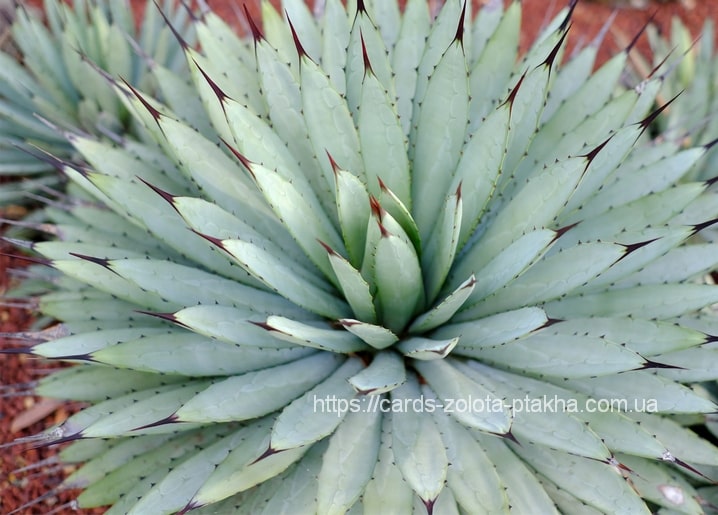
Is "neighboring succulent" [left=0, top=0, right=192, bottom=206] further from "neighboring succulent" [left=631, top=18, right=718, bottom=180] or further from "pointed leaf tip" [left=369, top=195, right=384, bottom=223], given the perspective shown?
"neighboring succulent" [left=631, top=18, right=718, bottom=180]

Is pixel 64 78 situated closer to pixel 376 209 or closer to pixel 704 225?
pixel 376 209

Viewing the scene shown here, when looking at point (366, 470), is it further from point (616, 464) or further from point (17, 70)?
point (17, 70)

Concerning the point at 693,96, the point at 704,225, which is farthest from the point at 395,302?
the point at 693,96

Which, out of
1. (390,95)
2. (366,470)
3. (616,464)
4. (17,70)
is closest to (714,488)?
(616,464)

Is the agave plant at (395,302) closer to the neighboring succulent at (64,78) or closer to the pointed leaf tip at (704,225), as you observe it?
the pointed leaf tip at (704,225)

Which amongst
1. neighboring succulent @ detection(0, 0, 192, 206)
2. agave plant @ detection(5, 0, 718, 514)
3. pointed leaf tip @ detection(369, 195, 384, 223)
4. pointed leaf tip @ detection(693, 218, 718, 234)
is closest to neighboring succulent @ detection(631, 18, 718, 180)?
agave plant @ detection(5, 0, 718, 514)

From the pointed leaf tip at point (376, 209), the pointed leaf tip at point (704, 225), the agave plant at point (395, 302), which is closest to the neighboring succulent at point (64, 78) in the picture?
the agave plant at point (395, 302)
